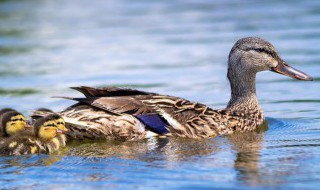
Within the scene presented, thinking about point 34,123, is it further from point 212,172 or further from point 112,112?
point 212,172

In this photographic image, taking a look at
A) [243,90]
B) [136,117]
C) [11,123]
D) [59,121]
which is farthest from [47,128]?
[243,90]

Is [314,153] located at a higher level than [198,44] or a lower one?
lower

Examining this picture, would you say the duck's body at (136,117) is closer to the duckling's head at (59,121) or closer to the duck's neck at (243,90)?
the duckling's head at (59,121)

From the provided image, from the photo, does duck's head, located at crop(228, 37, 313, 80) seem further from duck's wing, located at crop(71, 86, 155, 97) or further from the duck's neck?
duck's wing, located at crop(71, 86, 155, 97)

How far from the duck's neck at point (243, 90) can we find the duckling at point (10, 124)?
2624 millimetres

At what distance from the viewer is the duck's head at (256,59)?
10984 mm

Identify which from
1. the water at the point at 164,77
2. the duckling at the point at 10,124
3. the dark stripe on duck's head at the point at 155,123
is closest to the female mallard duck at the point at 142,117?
the dark stripe on duck's head at the point at 155,123

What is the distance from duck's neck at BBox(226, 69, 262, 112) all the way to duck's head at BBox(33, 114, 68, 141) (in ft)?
7.90

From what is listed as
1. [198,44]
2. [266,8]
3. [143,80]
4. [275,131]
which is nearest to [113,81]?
[143,80]

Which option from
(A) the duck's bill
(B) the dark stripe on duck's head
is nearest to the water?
(B) the dark stripe on duck's head

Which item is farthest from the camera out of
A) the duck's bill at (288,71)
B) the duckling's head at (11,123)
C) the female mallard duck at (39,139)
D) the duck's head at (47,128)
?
the duck's bill at (288,71)

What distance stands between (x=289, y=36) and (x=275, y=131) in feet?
24.9

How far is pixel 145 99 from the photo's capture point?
1016 cm

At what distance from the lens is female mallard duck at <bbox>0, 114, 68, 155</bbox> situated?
30.3ft
